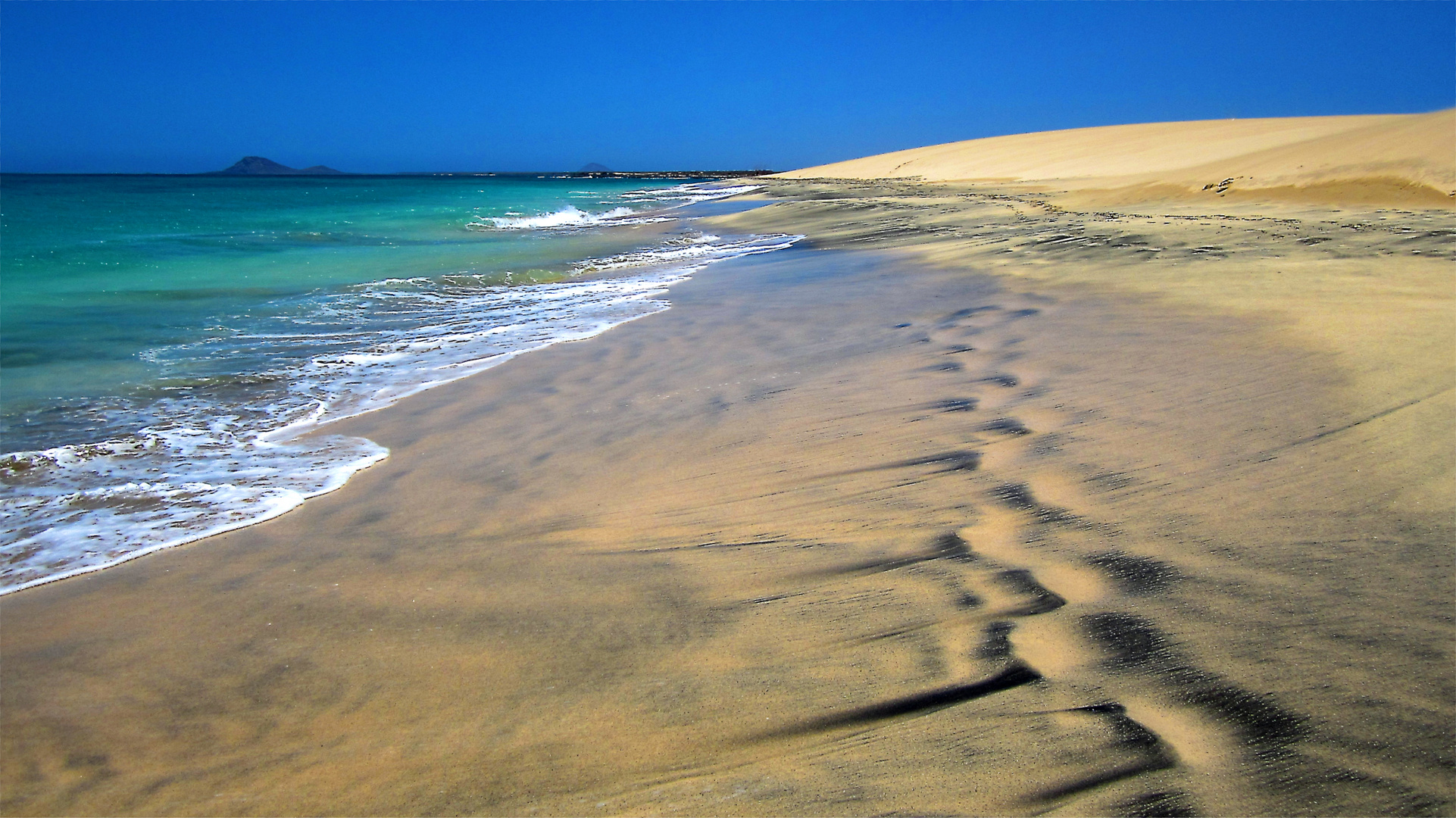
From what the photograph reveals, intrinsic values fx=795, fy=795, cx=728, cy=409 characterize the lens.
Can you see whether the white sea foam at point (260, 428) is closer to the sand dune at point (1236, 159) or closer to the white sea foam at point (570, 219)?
the sand dune at point (1236, 159)

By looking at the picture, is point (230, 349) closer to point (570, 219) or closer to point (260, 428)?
point (260, 428)

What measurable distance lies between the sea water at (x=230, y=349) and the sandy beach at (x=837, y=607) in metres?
0.36

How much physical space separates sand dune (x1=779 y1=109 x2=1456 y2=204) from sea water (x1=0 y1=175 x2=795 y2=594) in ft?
23.2

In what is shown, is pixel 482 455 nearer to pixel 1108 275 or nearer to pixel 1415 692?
pixel 1415 692

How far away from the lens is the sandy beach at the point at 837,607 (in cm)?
140

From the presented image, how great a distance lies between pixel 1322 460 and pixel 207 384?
536 centimetres

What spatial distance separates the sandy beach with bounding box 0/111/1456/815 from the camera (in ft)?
4.58

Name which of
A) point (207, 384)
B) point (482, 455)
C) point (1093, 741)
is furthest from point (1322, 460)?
point (207, 384)

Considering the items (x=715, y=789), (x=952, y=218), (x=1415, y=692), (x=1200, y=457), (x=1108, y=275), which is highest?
(x=952, y=218)

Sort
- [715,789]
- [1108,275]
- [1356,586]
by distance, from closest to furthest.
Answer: [715,789]
[1356,586]
[1108,275]

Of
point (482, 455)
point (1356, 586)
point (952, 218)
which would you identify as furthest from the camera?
point (952, 218)

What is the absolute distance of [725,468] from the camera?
2865 millimetres

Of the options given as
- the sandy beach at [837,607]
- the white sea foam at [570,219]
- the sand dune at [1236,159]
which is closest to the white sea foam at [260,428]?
the sandy beach at [837,607]

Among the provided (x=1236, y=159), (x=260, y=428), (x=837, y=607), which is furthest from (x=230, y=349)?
(x=1236, y=159)
